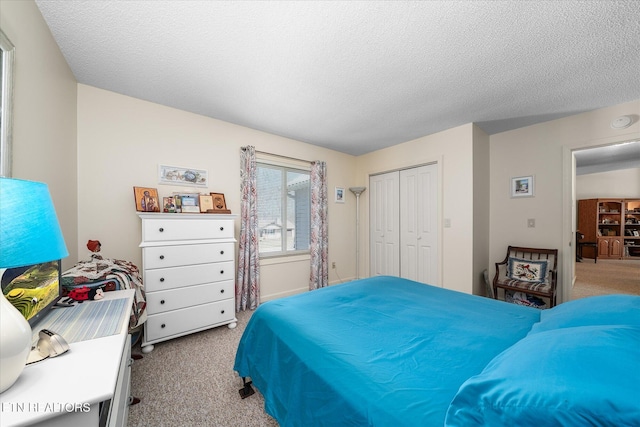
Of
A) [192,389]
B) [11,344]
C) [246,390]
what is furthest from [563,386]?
[192,389]

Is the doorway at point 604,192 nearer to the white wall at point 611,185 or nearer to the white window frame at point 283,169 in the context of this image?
the white wall at point 611,185

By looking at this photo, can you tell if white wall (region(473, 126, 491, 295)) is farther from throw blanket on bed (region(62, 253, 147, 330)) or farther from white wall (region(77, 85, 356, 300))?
throw blanket on bed (region(62, 253, 147, 330))

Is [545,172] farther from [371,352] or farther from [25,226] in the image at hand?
[25,226]

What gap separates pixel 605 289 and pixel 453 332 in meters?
4.89

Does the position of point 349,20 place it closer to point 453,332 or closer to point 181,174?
point 453,332

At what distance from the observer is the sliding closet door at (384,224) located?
418cm

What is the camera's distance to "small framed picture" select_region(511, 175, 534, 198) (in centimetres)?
326

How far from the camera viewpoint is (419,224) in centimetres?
384

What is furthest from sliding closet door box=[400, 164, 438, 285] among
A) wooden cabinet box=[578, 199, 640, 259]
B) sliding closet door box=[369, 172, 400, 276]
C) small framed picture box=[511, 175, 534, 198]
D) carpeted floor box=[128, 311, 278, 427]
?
wooden cabinet box=[578, 199, 640, 259]

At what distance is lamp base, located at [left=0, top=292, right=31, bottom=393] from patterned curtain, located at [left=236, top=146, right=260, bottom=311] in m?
2.52

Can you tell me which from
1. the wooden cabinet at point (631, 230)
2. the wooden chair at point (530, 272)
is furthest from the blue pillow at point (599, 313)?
the wooden cabinet at point (631, 230)

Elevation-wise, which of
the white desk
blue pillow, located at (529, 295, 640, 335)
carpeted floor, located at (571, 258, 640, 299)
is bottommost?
carpeted floor, located at (571, 258, 640, 299)

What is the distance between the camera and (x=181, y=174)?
2.86 m

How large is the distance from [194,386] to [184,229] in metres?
1.40
